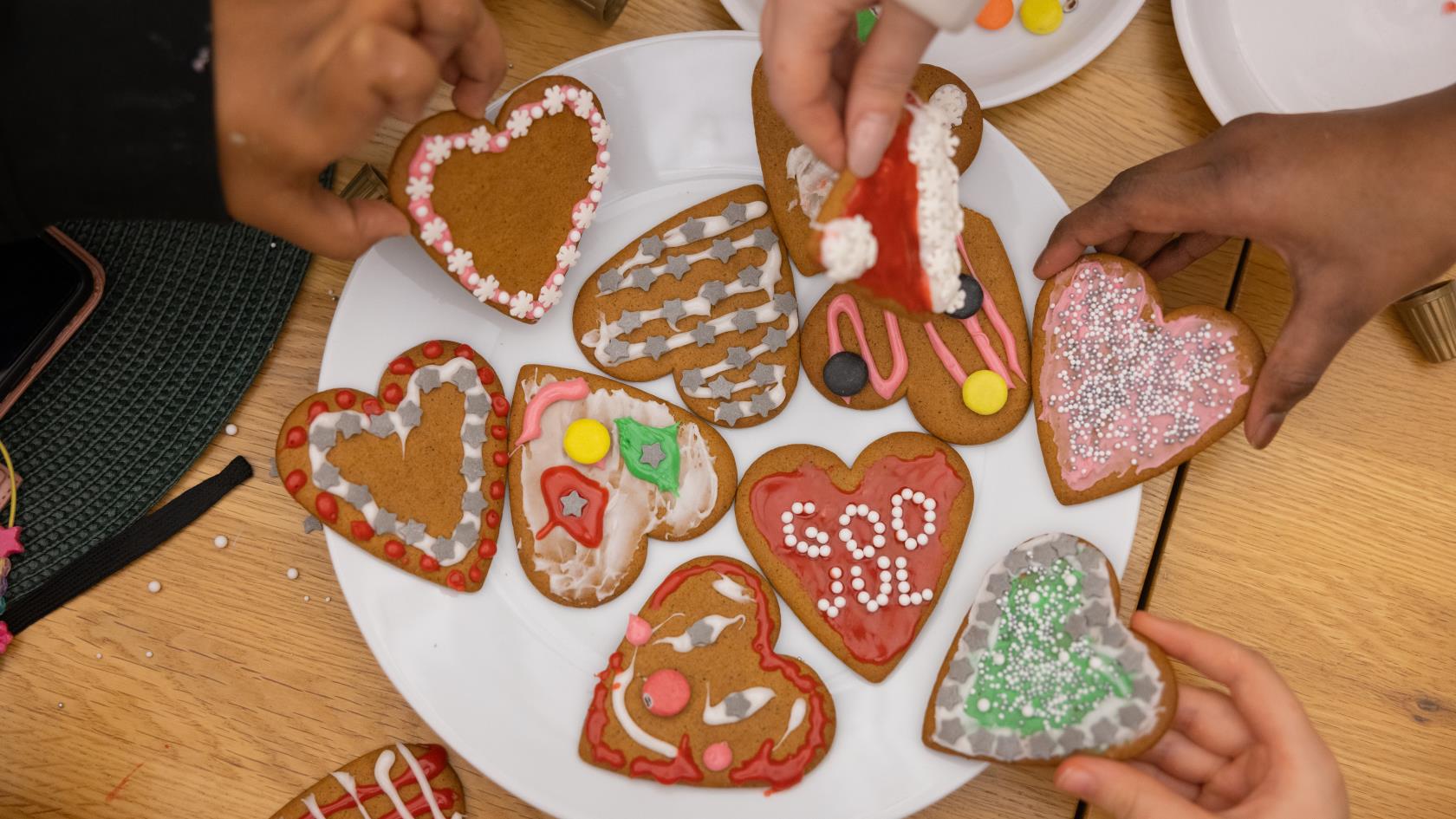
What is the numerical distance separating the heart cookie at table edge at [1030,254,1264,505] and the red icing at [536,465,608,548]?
52cm

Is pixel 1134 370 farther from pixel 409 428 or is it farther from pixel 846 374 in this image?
pixel 409 428

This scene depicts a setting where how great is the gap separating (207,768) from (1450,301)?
1565 mm

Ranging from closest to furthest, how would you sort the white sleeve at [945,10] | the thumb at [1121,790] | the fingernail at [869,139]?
1. the white sleeve at [945,10]
2. the fingernail at [869,139]
3. the thumb at [1121,790]

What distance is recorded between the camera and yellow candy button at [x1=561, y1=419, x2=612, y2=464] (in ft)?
3.55

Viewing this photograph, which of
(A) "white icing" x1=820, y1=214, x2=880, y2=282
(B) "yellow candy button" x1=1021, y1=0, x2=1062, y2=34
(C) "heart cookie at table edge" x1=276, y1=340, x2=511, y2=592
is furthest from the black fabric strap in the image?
(B) "yellow candy button" x1=1021, y1=0, x2=1062, y2=34

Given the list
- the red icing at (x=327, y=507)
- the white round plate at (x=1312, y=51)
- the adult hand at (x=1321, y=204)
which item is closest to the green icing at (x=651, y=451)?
the red icing at (x=327, y=507)

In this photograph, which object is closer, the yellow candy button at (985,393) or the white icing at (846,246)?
the white icing at (846,246)

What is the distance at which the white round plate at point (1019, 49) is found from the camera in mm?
1097

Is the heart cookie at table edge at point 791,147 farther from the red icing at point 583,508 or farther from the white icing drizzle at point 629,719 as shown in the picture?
the white icing drizzle at point 629,719

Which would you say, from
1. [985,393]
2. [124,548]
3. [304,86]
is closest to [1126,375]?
[985,393]

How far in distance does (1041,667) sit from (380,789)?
30.2 inches

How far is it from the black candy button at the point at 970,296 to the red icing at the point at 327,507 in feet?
2.38

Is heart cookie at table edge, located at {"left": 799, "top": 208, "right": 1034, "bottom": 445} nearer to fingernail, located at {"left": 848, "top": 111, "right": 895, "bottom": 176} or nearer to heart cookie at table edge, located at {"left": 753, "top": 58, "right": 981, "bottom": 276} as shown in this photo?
heart cookie at table edge, located at {"left": 753, "top": 58, "right": 981, "bottom": 276}

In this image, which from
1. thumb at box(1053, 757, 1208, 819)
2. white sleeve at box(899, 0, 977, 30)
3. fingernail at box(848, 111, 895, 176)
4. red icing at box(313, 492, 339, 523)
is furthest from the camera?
red icing at box(313, 492, 339, 523)
